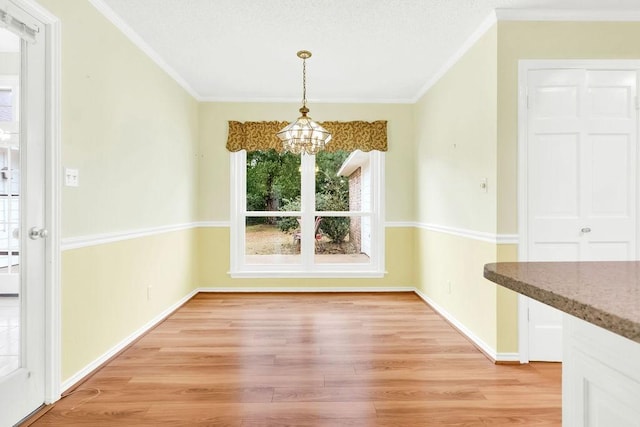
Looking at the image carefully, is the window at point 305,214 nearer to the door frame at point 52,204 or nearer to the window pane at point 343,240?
the window pane at point 343,240

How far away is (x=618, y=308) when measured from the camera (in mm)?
700

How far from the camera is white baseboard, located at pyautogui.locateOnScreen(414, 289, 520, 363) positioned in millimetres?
2824

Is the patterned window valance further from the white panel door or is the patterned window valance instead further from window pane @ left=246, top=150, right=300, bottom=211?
the white panel door

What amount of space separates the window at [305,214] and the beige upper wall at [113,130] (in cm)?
110

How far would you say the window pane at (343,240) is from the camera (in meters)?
5.20

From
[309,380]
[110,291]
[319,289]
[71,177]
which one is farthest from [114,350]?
[319,289]

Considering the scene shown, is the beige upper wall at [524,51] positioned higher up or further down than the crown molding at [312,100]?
further down

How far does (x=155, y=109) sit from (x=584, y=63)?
3.69 metres

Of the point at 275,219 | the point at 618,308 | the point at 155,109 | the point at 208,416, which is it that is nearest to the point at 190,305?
the point at 275,219

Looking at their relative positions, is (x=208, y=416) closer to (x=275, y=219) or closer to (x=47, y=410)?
(x=47, y=410)

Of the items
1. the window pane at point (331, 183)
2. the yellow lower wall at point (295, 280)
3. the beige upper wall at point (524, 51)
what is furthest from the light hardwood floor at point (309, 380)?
the window pane at point (331, 183)

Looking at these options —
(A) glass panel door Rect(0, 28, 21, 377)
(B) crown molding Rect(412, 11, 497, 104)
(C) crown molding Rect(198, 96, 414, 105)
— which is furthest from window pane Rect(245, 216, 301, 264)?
(A) glass panel door Rect(0, 28, 21, 377)

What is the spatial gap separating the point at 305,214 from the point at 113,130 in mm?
2708

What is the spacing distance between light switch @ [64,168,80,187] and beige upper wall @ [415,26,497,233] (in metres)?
2.93
